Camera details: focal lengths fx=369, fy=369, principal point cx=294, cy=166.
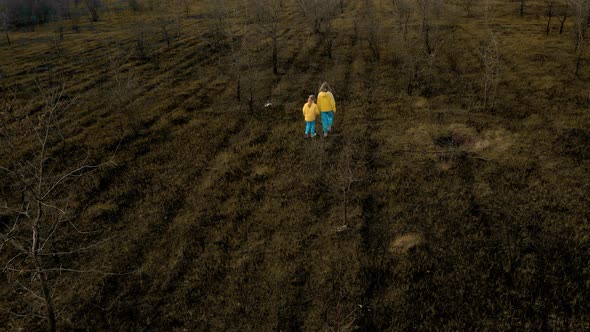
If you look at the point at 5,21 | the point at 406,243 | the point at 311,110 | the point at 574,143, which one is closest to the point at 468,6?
the point at 574,143

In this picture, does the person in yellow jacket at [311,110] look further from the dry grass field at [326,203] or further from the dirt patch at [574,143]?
the dirt patch at [574,143]

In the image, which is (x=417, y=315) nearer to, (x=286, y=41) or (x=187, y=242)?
(x=187, y=242)

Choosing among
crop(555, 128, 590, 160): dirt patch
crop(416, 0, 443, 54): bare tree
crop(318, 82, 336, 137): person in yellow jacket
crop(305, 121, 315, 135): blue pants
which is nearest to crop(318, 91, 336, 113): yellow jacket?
crop(318, 82, 336, 137): person in yellow jacket

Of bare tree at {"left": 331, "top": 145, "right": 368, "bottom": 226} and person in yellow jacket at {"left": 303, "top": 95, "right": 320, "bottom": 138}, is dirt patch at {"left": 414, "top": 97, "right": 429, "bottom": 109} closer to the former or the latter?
bare tree at {"left": 331, "top": 145, "right": 368, "bottom": 226}

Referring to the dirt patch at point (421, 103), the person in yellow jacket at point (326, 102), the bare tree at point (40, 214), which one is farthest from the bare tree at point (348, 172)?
the bare tree at point (40, 214)

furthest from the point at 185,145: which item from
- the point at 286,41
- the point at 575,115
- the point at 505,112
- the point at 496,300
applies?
the point at 286,41

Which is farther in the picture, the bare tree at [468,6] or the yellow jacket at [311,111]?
the bare tree at [468,6]
